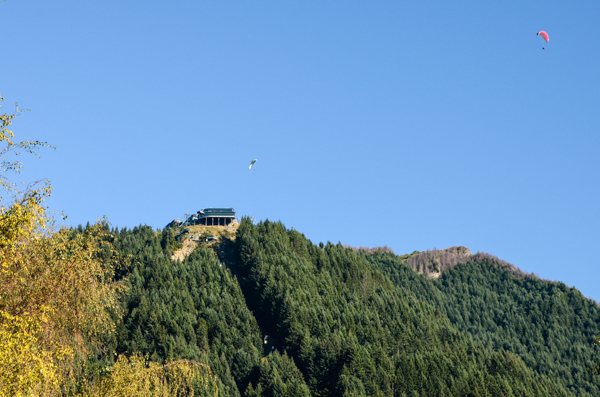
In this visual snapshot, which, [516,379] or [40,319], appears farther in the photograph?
[516,379]

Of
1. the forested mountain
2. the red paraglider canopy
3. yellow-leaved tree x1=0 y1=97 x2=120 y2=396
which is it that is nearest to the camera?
yellow-leaved tree x1=0 y1=97 x2=120 y2=396

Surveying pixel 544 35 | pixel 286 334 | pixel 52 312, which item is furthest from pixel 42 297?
pixel 286 334

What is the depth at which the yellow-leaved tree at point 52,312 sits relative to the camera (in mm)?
26172

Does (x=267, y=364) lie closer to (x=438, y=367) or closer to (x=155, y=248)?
(x=438, y=367)

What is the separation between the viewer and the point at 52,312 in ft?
101

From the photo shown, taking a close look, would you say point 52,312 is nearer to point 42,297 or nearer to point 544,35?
point 42,297

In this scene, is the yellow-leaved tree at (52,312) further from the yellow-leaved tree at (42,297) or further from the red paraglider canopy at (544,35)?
the red paraglider canopy at (544,35)

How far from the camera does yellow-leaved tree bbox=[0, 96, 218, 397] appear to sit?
2617 cm

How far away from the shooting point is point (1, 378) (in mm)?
26078

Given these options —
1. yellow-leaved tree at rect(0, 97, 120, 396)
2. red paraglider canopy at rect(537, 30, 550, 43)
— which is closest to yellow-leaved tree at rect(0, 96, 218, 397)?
yellow-leaved tree at rect(0, 97, 120, 396)

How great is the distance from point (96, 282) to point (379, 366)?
123311 millimetres

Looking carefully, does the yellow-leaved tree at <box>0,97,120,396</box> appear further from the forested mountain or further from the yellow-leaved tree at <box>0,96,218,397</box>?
the forested mountain

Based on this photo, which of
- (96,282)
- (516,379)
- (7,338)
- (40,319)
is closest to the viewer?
(7,338)

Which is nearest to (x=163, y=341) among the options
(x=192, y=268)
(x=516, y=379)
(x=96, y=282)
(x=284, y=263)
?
(x=192, y=268)
